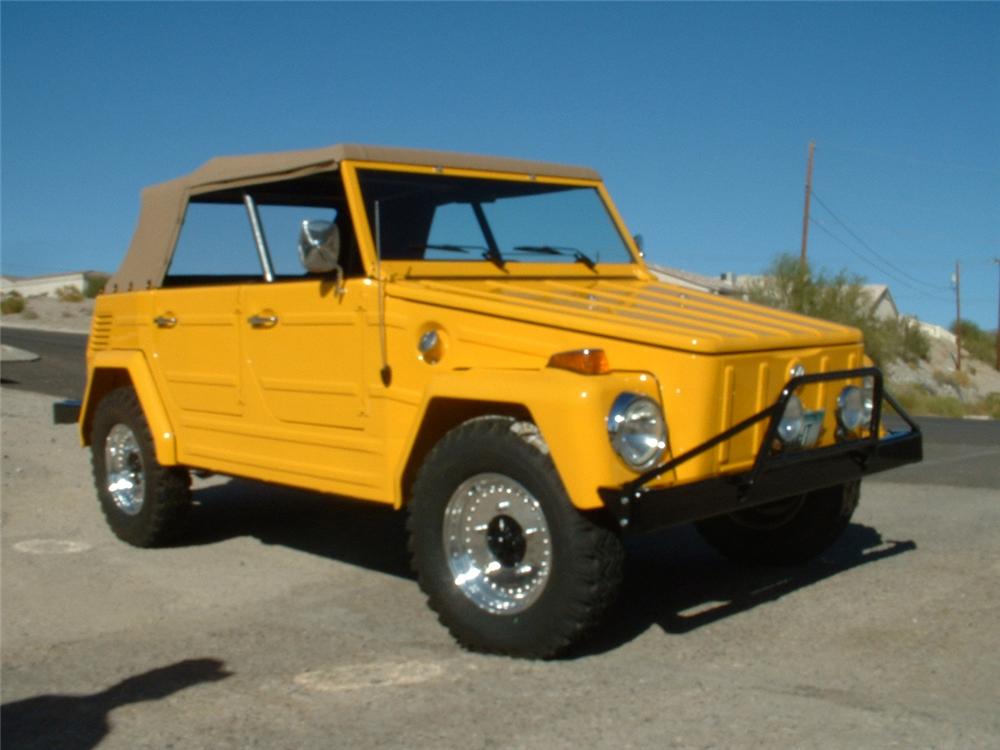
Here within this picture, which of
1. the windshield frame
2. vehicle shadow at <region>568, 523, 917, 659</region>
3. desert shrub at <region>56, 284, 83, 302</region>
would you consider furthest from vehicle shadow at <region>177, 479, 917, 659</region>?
desert shrub at <region>56, 284, 83, 302</region>

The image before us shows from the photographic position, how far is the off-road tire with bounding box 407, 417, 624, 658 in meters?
5.01

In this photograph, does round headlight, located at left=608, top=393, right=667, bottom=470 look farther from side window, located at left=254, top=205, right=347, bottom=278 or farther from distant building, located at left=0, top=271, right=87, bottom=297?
distant building, located at left=0, top=271, right=87, bottom=297

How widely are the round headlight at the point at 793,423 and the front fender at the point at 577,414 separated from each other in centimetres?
69

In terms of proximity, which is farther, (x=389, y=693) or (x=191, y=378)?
(x=191, y=378)

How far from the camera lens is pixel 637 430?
199 inches

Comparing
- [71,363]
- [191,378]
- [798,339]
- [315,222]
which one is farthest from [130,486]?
[71,363]

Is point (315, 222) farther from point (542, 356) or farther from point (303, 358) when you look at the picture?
point (542, 356)

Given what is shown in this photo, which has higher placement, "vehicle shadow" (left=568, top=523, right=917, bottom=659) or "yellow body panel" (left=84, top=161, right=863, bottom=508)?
"yellow body panel" (left=84, top=161, right=863, bottom=508)

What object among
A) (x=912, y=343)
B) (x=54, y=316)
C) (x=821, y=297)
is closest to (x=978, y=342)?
(x=912, y=343)

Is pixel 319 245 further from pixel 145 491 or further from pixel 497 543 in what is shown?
pixel 145 491

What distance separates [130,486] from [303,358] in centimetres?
213

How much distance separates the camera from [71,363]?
24.9 m

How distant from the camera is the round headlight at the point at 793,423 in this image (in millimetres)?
5609

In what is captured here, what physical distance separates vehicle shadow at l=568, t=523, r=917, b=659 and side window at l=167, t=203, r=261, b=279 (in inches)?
108
